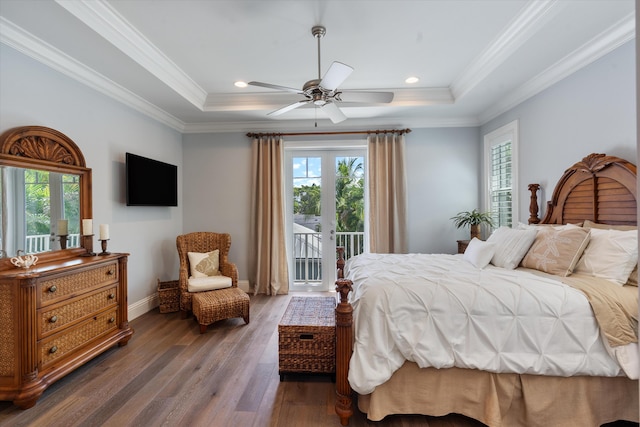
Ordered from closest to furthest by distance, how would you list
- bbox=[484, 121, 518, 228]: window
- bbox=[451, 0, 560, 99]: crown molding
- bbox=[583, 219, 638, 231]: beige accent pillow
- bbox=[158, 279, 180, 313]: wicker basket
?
1. bbox=[583, 219, 638, 231]: beige accent pillow
2. bbox=[451, 0, 560, 99]: crown molding
3. bbox=[484, 121, 518, 228]: window
4. bbox=[158, 279, 180, 313]: wicker basket

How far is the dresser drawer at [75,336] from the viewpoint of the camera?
2.11m

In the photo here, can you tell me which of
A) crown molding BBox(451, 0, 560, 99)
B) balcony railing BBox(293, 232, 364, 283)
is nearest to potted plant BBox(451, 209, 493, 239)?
balcony railing BBox(293, 232, 364, 283)

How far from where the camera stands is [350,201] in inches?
185

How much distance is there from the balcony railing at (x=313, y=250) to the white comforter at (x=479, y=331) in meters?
2.88

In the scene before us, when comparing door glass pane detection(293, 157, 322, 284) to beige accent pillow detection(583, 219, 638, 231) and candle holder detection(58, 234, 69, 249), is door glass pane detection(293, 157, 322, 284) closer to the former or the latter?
candle holder detection(58, 234, 69, 249)

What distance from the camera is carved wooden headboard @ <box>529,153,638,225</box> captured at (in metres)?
2.18

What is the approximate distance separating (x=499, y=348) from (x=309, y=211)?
3.37 meters

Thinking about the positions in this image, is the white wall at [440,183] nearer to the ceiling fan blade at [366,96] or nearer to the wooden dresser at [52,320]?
the ceiling fan blade at [366,96]

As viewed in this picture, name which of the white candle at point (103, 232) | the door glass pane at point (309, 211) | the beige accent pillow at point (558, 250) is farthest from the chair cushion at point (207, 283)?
the beige accent pillow at point (558, 250)

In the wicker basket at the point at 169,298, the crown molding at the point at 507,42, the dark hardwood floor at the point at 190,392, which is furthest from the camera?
the wicker basket at the point at 169,298

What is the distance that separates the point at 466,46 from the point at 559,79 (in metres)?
1.02

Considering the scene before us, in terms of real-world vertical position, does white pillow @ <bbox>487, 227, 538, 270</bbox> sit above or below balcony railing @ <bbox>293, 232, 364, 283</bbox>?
above

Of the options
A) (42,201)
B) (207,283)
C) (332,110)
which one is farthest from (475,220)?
(42,201)

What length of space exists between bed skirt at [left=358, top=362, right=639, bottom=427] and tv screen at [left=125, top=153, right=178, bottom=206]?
340 cm
